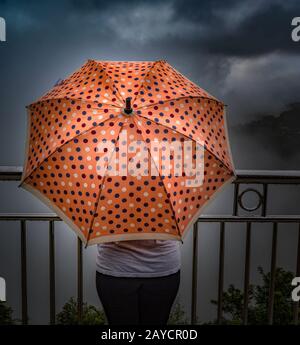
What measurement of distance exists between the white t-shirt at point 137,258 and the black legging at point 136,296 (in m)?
0.03

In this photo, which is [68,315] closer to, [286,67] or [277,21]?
[286,67]

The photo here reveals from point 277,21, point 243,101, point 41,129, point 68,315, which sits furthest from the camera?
point 243,101

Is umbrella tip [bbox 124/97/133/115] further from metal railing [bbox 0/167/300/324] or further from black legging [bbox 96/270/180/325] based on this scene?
metal railing [bbox 0/167/300/324]

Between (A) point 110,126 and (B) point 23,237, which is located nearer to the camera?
(A) point 110,126

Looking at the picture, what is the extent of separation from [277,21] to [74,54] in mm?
33668

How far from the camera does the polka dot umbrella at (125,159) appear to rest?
56.5 inches

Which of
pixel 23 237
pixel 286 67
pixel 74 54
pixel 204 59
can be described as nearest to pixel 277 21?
pixel 286 67

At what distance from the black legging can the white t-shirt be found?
30mm

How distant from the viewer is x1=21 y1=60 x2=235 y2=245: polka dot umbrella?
144 centimetres

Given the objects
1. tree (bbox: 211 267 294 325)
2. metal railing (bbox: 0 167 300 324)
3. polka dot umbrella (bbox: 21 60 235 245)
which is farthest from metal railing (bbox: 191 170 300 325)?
tree (bbox: 211 267 294 325)

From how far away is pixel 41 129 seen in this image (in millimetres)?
1620

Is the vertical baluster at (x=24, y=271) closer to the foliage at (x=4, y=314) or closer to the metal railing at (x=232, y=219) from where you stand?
the metal railing at (x=232, y=219)

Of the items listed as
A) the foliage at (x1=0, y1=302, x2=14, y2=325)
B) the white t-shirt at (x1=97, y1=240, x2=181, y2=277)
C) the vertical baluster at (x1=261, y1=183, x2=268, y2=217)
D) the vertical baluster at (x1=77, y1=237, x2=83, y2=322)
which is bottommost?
the foliage at (x1=0, y1=302, x2=14, y2=325)

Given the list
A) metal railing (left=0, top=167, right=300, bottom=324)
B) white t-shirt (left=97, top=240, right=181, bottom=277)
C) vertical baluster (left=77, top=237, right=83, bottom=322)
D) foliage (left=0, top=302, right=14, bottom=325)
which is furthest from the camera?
foliage (left=0, top=302, right=14, bottom=325)
